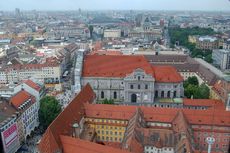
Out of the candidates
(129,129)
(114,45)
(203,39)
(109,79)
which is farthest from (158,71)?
(203,39)

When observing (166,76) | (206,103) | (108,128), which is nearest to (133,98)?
(166,76)

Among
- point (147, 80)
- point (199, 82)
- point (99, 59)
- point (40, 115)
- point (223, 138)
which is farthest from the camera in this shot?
point (199, 82)

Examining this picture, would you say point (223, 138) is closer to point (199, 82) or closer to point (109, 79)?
point (109, 79)

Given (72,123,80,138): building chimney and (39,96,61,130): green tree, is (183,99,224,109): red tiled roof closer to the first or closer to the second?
(72,123,80,138): building chimney

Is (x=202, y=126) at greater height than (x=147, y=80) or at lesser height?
lesser

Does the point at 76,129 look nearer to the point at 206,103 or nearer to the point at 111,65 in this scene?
the point at 111,65

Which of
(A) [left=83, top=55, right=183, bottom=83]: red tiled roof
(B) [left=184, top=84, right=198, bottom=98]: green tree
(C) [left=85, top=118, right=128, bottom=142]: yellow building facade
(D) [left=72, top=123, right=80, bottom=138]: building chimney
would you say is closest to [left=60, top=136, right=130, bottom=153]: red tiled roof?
(D) [left=72, top=123, right=80, bottom=138]: building chimney
